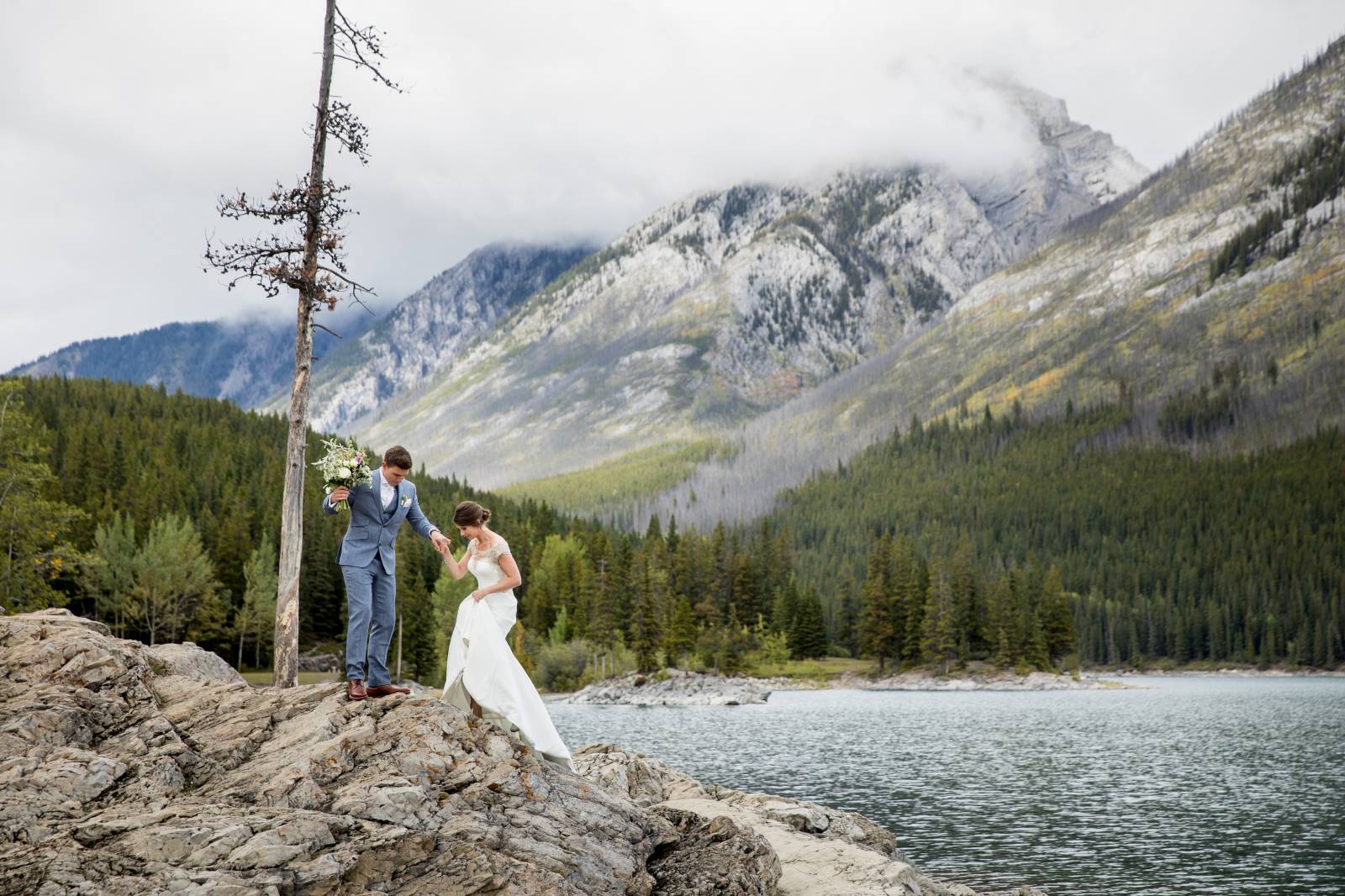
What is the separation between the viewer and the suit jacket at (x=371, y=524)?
1600cm

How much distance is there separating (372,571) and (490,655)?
2380 millimetres

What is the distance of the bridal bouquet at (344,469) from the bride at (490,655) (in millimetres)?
1705

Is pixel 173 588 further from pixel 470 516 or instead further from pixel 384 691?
pixel 470 516

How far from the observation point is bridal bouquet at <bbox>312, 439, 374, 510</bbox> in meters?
16.1

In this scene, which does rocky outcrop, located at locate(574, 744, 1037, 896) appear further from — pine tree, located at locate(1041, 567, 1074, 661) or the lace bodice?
pine tree, located at locate(1041, 567, 1074, 661)

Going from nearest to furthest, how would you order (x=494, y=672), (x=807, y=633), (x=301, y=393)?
(x=494, y=672) → (x=301, y=393) → (x=807, y=633)

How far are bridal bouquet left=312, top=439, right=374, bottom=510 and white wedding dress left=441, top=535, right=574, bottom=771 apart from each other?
2215mm

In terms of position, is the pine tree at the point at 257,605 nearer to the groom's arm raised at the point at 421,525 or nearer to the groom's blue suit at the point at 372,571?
the groom's arm raised at the point at 421,525

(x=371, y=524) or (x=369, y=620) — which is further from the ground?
(x=371, y=524)

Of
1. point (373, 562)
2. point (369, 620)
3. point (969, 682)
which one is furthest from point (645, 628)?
point (373, 562)

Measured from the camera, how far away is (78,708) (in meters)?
14.8

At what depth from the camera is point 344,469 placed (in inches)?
635

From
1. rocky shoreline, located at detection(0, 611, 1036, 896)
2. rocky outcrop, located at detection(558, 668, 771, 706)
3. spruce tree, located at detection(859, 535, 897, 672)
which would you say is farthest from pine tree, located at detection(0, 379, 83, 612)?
spruce tree, located at detection(859, 535, 897, 672)

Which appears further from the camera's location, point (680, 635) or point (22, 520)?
point (680, 635)
